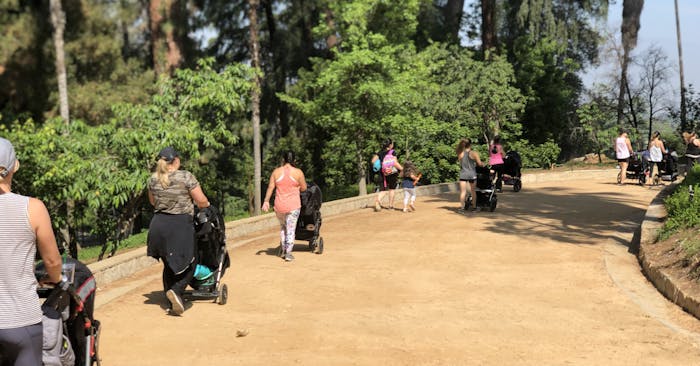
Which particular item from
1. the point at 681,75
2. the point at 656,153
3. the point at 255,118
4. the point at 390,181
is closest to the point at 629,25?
the point at 681,75

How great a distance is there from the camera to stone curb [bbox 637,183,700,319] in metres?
7.89

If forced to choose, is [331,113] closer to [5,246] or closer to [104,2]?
[104,2]

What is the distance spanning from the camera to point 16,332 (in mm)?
3498

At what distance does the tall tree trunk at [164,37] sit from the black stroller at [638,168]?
16.6m

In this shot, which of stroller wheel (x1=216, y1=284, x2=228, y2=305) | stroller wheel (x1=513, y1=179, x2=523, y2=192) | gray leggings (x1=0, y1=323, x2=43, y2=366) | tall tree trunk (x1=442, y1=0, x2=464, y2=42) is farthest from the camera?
tall tree trunk (x1=442, y1=0, x2=464, y2=42)

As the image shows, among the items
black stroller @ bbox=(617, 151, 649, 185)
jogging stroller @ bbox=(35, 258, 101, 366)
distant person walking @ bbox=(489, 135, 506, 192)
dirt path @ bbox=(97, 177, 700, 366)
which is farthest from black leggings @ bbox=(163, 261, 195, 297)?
black stroller @ bbox=(617, 151, 649, 185)

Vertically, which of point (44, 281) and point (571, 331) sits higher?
point (44, 281)

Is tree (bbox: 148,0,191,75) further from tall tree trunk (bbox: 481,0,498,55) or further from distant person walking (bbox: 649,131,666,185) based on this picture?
distant person walking (bbox: 649,131,666,185)

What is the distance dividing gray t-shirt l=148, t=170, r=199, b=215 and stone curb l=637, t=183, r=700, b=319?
17.7 ft

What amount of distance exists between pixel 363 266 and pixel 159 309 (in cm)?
335

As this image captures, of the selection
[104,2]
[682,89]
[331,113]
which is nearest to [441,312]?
[331,113]

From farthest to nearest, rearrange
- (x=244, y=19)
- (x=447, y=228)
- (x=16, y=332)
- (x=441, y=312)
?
(x=244, y=19), (x=447, y=228), (x=441, y=312), (x=16, y=332)

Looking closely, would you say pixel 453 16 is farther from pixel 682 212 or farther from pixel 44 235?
pixel 44 235

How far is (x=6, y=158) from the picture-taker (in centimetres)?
356
